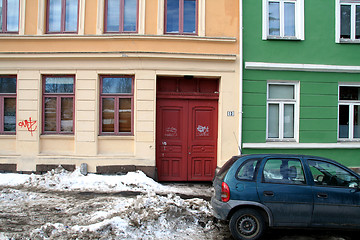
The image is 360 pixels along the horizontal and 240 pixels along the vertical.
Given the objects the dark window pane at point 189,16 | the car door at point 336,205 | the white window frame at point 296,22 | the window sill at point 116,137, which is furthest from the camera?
the dark window pane at point 189,16

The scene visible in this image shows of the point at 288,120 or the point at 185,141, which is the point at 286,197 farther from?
the point at 288,120

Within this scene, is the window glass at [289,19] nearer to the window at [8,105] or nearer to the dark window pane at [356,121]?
the dark window pane at [356,121]

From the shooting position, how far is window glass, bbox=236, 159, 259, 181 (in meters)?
4.80

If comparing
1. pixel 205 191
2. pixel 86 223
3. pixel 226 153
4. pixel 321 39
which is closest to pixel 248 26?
pixel 321 39

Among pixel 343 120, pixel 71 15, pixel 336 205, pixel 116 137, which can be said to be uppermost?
pixel 71 15

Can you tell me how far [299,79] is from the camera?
8922mm

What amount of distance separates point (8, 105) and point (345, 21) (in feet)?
39.4

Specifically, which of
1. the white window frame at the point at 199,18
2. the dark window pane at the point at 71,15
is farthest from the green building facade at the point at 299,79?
the dark window pane at the point at 71,15

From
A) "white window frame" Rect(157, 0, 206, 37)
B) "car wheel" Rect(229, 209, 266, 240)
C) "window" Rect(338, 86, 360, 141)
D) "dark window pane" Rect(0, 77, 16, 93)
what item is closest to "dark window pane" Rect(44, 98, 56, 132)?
"dark window pane" Rect(0, 77, 16, 93)

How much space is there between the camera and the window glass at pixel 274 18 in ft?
29.8

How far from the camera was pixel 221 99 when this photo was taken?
8711mm

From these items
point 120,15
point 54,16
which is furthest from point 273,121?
point 54,16

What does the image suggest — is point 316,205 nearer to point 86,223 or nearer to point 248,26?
point 86,223

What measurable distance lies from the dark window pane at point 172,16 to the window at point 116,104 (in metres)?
2.18
